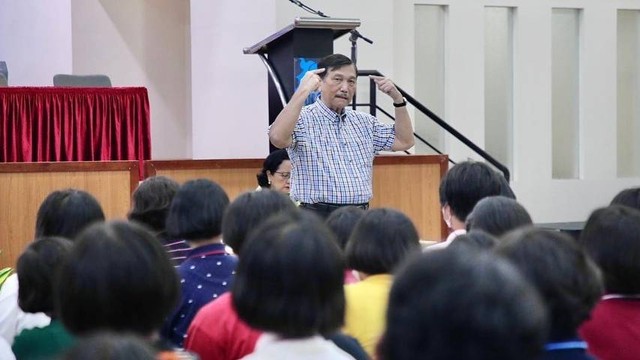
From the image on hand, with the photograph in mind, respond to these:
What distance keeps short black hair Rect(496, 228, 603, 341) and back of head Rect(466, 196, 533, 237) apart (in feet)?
2.90

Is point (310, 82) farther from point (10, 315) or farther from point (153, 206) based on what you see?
point (10, 315)

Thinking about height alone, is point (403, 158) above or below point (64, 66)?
below

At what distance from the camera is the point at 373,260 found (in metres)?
2.30

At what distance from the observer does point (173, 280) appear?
163 centimetres

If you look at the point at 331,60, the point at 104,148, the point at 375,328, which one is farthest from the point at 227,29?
the point at 375,328

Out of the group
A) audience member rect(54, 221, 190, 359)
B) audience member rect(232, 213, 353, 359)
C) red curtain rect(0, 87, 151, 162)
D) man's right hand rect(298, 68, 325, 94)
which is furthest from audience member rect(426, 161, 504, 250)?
red curtain rect(0, 87, 151, 162)

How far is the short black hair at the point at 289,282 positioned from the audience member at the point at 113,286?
138 millimetres

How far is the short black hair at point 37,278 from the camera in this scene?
7.09ft

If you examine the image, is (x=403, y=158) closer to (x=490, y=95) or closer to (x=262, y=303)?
(x=490, y=95)

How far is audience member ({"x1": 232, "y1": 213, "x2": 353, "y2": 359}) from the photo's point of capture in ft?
5.14

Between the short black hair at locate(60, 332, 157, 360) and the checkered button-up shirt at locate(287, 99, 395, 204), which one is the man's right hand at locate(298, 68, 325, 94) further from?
the short black hair at locate(60, 332, 157, 360)

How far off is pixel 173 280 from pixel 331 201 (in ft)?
9.72

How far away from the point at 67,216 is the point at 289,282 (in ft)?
4.87

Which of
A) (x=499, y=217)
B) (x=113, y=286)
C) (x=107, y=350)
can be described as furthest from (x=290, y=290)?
(x=499, y=217)
